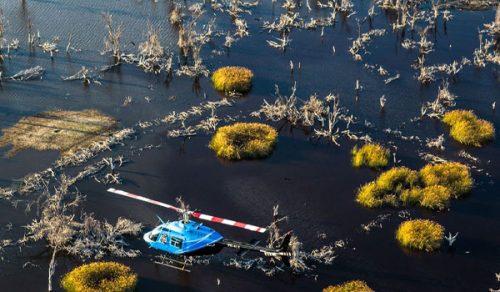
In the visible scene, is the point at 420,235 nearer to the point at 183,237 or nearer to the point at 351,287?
the point at 351,287

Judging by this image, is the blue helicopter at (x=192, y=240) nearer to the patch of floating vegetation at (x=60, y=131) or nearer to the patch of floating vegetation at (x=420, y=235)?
the patch of floating vegetation at (x=420, y=235)

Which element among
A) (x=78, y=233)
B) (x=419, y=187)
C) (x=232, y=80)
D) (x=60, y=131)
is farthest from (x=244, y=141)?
(x=78, y=233)

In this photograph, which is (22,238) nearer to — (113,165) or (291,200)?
(113,165)

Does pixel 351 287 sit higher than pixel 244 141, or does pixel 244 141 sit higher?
pixel 244 141

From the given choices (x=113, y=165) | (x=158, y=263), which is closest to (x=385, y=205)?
(x=158, y=263)

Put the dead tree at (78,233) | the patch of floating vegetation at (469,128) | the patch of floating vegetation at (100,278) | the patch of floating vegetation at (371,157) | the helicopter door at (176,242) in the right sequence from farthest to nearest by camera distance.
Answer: the patch of floating vegetation at (469,128), the patch of floating vegetation at (371,157), the dead tree at (78,233), the helicopter door at (176,242), the patch of floating vegetation at (100,278)

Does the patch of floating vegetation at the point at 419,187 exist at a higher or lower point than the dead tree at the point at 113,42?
lower

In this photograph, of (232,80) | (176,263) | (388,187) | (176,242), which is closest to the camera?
(176,242)

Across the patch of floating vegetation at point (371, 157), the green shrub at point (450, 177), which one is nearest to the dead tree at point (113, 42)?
the patch of floating vegetation at point (371, 157)
